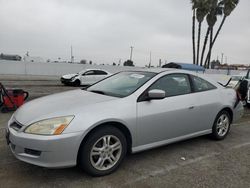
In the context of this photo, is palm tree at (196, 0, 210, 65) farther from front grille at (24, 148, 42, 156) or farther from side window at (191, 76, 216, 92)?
front grille at (24, 148, 42, 156)

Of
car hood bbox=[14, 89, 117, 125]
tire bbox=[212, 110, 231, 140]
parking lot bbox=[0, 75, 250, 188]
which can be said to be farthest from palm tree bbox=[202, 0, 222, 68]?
car hood bbox=[14, 89, 117, 125]

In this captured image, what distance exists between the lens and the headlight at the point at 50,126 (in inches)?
111

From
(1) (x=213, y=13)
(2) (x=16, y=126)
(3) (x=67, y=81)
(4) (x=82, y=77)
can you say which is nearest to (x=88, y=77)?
(4) (x=82, y=77)

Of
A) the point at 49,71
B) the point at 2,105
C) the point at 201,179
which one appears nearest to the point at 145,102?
the point at 201,179

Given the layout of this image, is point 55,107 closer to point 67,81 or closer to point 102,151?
point 102,151

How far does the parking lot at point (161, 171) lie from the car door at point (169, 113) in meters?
0.36

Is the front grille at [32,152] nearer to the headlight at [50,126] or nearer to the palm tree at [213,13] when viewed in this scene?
the headlight at [50,126]

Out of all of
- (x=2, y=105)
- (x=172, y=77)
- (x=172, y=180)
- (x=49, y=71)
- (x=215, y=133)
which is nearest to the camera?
(x=172, y=180)

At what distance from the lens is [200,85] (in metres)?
4.51

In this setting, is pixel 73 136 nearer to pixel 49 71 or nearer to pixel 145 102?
pixel 145 102

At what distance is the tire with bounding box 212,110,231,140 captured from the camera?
472 cm

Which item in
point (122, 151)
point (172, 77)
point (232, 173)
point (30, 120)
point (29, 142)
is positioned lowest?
point (232, 173)

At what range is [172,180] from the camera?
10.3ft

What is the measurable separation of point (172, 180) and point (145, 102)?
3.72 ft
